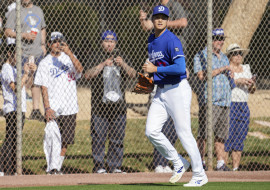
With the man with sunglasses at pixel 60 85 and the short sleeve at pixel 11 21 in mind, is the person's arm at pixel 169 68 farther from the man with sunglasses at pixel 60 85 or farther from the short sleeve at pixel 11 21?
the short sleeve at pixel 11 21

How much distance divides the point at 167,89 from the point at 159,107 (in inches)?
9.2

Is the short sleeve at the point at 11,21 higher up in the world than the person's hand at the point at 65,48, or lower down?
lower down

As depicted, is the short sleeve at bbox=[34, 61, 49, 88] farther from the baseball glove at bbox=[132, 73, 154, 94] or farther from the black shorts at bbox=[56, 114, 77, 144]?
the baseball glove at bbox=[132, 73, 154, 94]

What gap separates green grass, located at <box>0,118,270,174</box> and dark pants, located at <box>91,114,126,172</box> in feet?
2.42

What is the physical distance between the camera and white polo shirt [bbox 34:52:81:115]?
314 inches

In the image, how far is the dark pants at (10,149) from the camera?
7.79 m

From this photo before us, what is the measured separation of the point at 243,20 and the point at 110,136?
4544mm

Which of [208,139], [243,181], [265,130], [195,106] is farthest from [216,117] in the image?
[195,106]

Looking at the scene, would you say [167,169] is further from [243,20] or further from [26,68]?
[243,20]

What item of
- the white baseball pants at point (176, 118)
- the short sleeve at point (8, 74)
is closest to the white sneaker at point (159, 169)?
the white baseball pants at point (176, 118)

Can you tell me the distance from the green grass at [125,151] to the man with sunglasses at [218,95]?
93 cm

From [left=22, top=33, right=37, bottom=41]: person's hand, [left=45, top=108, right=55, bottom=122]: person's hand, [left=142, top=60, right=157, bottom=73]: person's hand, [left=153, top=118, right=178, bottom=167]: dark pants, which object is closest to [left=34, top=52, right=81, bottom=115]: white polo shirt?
[left=45, top=108, right=55, bottom=122]: person's hand

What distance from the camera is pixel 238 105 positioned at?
863 cm

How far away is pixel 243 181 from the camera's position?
7289mm
